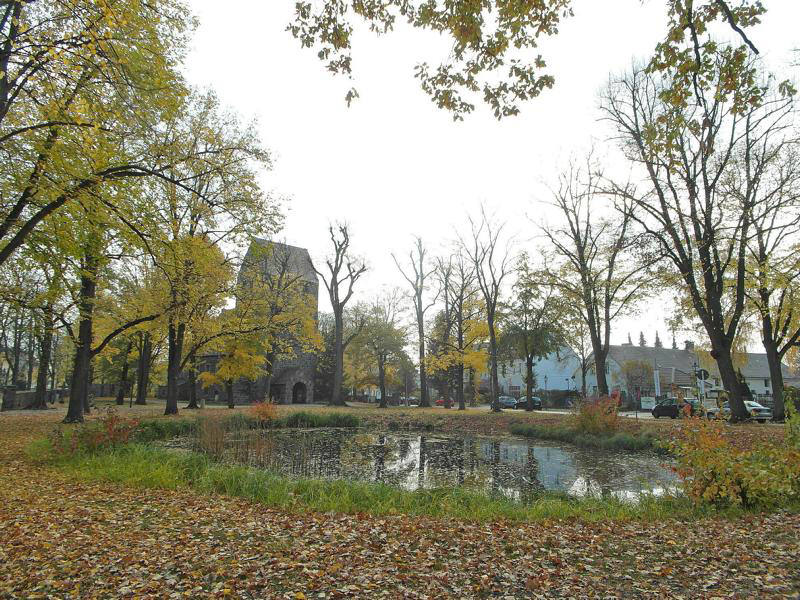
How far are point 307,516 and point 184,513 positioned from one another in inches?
61.7

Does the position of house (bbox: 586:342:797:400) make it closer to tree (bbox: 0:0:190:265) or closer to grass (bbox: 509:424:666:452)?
grass (bbox: 509:424:666:452)

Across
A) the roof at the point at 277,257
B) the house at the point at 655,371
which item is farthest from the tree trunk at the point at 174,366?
the house at the point at 655,371

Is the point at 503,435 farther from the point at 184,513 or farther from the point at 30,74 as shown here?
the point at 30,74

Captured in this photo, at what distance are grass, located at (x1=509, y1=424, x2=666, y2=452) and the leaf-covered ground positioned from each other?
893cm

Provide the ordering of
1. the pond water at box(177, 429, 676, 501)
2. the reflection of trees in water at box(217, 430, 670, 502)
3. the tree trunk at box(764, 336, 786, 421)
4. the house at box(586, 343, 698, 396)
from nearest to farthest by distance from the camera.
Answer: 1. the pond water at box(177, 429, 676, 501)
2. the reflection of trees in water at box(217, 430, 670, 502)
3. the tree trunk at box(764, 336, 786, 421)
4. the house at box(586, 343, 698, 396)

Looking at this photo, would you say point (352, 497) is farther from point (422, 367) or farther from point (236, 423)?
point (422, 367)

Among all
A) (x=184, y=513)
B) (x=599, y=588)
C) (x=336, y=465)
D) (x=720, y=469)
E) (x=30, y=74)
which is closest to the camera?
(x=599, y=588)

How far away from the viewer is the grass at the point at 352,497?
6.73 meters

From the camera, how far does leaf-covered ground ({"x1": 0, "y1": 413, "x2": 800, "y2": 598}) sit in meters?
3.91

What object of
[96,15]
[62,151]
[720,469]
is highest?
[96,15]

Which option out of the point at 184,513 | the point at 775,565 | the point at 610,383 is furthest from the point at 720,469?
the point at 610,383

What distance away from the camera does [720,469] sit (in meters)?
6.52

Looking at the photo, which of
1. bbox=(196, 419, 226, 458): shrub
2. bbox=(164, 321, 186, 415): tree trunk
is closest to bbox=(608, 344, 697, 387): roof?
bbox=(164, 321, 186, 415): tree trunk

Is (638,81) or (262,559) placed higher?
(638,81)
